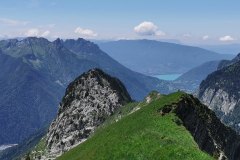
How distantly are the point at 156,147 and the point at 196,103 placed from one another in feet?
128

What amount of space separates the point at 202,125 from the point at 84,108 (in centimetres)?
7184

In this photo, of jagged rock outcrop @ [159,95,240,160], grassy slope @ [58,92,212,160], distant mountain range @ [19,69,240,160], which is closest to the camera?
grassy slope @ [58,92,212,160]

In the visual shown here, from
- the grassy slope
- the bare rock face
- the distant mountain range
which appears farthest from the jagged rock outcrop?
the bare rock face

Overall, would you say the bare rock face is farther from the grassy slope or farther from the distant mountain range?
the grassy slope

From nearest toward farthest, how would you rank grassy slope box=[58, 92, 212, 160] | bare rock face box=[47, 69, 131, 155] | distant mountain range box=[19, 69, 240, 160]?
grassy slope box=[58, 92, 212, 160] < distant mountain range box=[19, 69, 240, 160] < bare rock face box=[47, 69, 131, 155]

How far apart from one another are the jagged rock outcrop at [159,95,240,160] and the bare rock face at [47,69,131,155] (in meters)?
54.7

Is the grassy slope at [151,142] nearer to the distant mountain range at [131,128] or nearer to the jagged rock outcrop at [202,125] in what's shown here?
the distant mountain range at [131,128]

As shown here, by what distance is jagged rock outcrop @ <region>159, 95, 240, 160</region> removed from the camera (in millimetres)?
84938

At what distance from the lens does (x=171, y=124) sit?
2918 inches

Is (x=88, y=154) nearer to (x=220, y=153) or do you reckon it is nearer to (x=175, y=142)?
(x=175, y=142)

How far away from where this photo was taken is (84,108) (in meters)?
158

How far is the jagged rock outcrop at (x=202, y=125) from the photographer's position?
84938 millimetres

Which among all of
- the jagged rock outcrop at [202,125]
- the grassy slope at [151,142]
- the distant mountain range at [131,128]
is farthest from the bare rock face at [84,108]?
the grassy slope at [151,142]

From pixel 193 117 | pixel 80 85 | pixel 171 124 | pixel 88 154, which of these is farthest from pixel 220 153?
pixel 80 85
